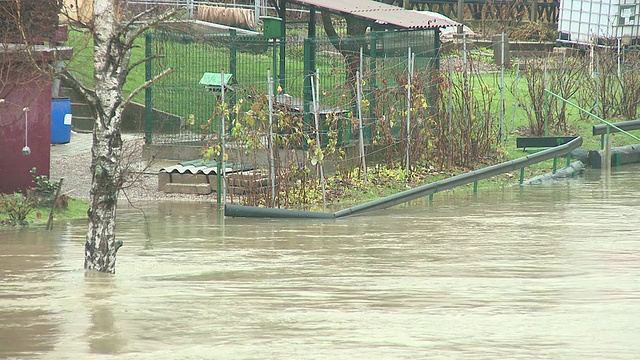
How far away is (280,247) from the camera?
1467cm

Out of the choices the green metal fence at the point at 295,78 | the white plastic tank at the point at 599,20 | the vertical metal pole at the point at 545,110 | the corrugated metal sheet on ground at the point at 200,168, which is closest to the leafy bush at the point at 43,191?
the green metal fence at the point at 295,78

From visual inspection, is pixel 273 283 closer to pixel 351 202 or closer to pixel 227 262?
pixel 227 262

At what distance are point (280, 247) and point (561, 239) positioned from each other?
348 cm

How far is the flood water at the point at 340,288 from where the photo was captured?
27.2 ft

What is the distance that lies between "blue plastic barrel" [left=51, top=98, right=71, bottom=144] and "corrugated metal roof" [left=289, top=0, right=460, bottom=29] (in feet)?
21.3

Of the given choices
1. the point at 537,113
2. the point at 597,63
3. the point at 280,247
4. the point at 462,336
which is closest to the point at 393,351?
the point at 462,336

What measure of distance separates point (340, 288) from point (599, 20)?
30.9m

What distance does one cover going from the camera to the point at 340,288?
36.2ft

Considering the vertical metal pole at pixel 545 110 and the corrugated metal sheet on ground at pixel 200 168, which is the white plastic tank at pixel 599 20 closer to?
the vertical metal pole at pixel 545 110

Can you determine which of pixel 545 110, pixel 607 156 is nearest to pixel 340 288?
pixel 607 156

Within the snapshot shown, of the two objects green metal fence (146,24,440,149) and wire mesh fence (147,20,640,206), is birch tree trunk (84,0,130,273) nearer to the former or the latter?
wire mesh fence (147,20,640,206)

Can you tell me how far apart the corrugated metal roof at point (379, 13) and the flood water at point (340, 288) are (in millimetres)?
6543

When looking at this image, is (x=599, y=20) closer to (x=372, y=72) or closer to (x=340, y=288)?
(x=372, y=72)

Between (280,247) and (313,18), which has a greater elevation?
(313,18)
